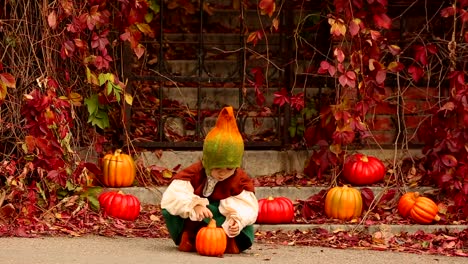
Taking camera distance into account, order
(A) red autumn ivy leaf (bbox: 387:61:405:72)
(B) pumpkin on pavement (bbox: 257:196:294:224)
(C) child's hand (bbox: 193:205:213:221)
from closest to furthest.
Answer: (C) child's hand (bbox: 193:205:213:221), (B) pumpkin on pavement (bbox: 257:196:294:224), (A) red autumn ivy leaf (bbox: 387:61:405:72)

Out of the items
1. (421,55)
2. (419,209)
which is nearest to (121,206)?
(419,209)

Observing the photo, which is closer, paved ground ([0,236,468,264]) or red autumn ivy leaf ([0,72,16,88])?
paved ground ([0,236,468,264])

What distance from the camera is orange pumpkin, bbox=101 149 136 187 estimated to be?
8984 millimetres

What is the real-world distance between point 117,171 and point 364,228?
1872 millimetres

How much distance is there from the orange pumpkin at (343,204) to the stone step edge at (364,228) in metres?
0.19

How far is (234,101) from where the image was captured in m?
9.97

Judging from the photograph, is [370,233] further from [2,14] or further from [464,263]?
[2,14]

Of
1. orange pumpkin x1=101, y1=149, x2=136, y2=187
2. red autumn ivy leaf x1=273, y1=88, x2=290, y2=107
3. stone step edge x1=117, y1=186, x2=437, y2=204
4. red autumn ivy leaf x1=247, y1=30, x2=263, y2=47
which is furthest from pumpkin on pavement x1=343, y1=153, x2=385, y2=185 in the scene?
orange pumpkin x1=101, y1=149, x2=136, y2=187

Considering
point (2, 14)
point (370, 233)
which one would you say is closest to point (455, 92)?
point (370, 233)

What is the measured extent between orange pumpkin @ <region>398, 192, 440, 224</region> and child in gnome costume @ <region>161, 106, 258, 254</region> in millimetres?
1626

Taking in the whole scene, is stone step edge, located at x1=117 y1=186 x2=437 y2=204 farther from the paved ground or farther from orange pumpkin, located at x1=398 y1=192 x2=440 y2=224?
the paved ground

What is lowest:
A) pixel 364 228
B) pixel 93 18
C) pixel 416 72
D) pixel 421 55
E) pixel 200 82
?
pixel 364 228

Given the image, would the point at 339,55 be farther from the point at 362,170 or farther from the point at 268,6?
the point at 362,170

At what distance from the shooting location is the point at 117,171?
29.4 feet
